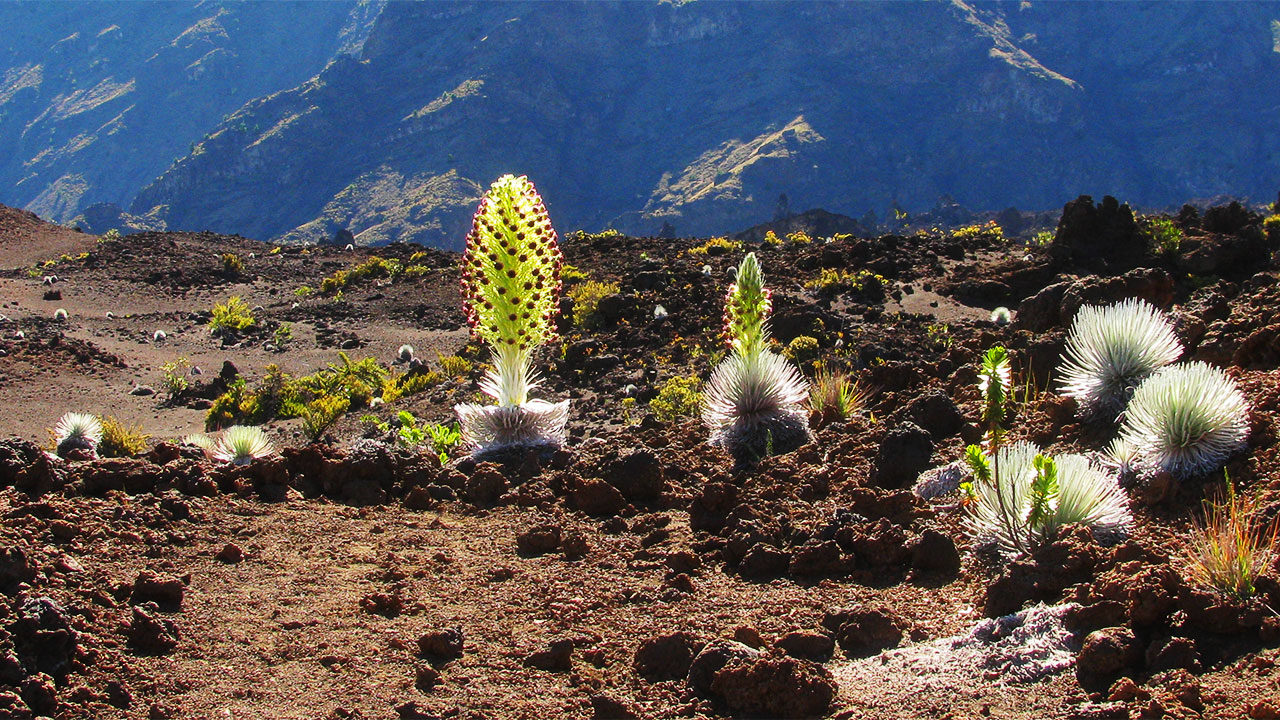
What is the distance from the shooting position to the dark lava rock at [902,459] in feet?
15.7

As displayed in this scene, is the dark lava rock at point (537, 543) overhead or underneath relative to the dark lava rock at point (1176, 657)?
overhead

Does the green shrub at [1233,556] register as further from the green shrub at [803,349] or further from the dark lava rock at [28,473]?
the green shrub at [803,349]

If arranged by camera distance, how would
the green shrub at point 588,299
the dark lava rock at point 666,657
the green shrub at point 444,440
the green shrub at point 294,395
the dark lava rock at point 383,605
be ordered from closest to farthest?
the dark lava rock at point 666,657 < the dark lava rock at point 383,605 < the green shrub at point 444,440 < the green shrub at point 294,395 < the green shrub at point 588,299

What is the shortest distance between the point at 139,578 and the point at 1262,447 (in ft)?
13.0

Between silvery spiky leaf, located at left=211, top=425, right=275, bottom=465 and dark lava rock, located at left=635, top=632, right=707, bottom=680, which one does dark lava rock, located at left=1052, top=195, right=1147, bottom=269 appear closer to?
silvery spiky leaf, located at left=211, top=425, right=275, bottom=465

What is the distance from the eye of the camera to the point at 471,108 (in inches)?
3789

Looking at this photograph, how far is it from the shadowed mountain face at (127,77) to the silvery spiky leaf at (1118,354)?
125403 mm

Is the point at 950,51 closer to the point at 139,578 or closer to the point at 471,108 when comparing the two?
the point at 471,108

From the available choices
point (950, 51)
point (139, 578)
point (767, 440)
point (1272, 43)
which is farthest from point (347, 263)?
Result: point (1272, 43)

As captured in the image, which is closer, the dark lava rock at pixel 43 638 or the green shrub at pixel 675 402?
the dark lava rock at pixel 43 638

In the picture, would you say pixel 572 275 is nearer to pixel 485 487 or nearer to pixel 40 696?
pixel 485 487

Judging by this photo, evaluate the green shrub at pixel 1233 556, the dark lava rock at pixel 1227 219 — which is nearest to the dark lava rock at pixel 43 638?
the green shrub at pixel 1233 556

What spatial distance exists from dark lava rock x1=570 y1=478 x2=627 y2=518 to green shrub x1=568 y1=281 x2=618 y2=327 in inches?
258

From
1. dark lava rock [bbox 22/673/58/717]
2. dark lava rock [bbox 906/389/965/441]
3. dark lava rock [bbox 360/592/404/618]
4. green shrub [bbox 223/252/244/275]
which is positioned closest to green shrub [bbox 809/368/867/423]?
dark lava rock [bbox 906/389/965/441]
